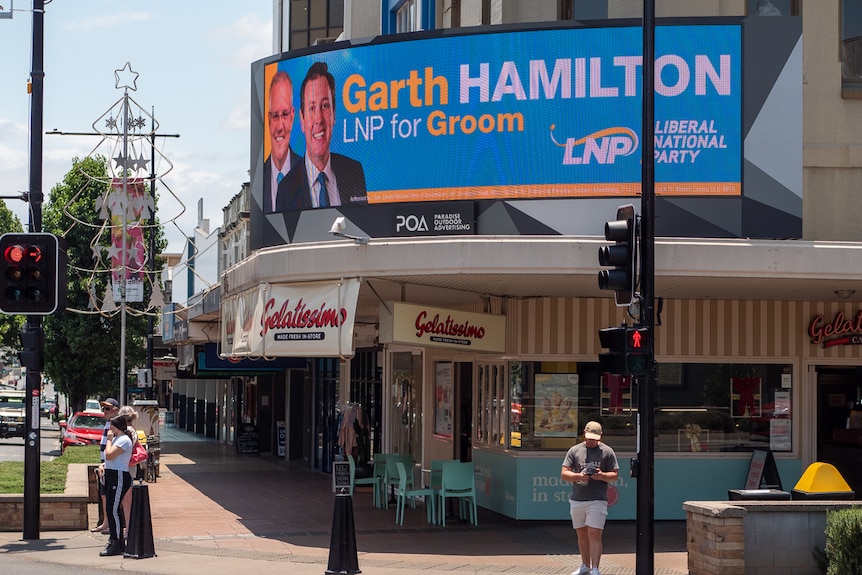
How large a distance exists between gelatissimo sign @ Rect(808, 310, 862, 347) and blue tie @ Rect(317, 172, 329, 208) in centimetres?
736

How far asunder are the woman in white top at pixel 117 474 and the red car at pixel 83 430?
18.8 metres

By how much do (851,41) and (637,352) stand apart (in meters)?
7.13

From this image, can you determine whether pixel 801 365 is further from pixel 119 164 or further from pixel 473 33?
pixel 119 164

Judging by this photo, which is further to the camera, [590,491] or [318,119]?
[318,119]

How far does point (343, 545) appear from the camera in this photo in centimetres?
1311

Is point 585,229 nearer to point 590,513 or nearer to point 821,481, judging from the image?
point 821,481

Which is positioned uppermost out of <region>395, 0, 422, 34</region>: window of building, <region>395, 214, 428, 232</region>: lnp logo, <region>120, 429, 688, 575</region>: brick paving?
<region>395, 0, 422, 34</region>: window of building

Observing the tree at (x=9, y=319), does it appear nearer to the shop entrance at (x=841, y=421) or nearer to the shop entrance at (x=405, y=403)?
the shop entrance at (x=405, y=403)

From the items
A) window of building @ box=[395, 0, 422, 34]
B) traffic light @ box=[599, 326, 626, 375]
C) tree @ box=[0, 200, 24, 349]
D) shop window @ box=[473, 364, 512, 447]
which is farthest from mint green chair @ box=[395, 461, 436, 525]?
tree @ box=[0, 200, 24, 349]

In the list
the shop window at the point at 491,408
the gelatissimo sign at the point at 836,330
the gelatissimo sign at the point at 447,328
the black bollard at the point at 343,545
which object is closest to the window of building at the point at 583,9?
the gelatissimo sign at the point at 447,328

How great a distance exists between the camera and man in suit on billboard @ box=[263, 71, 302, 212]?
18.5 metres

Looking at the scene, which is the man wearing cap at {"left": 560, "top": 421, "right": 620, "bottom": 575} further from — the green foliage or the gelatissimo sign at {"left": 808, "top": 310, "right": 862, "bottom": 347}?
the gelatissimo sign at {"left": 808, "top": 310, "right": 862, "bottom": 347}

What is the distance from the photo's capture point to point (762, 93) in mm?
16172

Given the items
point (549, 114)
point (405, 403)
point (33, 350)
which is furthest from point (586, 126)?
point (33, 350)
